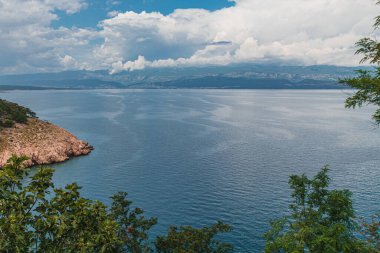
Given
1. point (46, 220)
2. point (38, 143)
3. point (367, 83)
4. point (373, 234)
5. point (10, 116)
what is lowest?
point (38, 143)

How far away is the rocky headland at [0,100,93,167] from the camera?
359ft

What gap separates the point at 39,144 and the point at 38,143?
2.66 feet

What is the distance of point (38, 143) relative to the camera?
117375 millimetres

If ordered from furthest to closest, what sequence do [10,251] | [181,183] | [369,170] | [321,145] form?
[321,145] < [369,170] < [181,183] < [10,251]

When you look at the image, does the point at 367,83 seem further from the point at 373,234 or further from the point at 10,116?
the point at 10,116

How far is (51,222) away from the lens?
63.8 feet

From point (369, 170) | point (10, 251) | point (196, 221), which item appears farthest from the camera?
point (369, 170)

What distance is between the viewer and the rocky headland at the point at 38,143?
110 m

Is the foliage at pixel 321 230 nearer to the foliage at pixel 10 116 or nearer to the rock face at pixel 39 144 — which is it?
the rock face at pixel 39 144

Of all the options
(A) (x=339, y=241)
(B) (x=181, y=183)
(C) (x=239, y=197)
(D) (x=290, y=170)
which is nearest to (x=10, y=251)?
(A) (x=339, y=241)

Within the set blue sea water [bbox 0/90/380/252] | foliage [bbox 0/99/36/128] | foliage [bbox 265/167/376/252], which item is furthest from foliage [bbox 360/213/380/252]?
foliage [bbox 0/99/36/128]

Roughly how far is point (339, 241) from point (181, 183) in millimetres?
73094

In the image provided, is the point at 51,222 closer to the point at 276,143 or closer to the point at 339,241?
the point at 339,241

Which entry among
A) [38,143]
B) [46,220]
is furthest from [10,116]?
[46,220]
